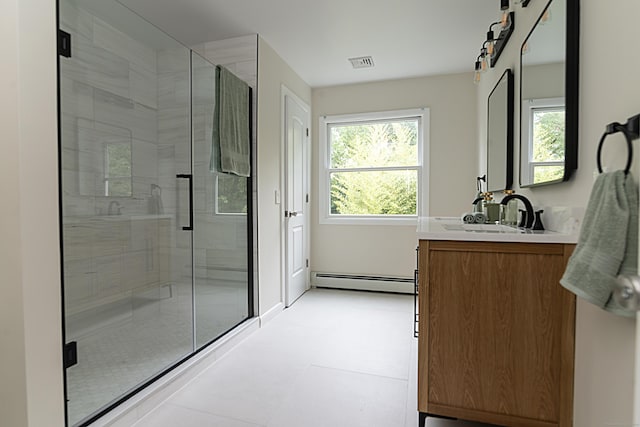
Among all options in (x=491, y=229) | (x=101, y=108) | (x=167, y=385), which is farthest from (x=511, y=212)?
(x=101, y=108)

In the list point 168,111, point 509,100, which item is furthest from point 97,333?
point 509,100

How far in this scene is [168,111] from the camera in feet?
7.72

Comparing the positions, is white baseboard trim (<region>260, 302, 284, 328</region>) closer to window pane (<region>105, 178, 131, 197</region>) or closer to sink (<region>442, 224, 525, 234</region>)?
window pane (<region>105, 178, 131, 197</region>)

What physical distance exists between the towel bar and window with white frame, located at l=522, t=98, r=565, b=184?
1.01 meters

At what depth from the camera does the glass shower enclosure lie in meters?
1.69

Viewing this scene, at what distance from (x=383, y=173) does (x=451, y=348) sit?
281 cm

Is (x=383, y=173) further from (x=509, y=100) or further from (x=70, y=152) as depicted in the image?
(x=70, y=152)

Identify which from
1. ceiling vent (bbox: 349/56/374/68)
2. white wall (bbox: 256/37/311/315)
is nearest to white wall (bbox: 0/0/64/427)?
white wall (bbox: 256/37/311/315)

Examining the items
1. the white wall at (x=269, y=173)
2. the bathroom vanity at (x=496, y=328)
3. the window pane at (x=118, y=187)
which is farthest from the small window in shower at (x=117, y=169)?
the bathroom vanity at (x=496, y=328)

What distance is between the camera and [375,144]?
4.03 meters

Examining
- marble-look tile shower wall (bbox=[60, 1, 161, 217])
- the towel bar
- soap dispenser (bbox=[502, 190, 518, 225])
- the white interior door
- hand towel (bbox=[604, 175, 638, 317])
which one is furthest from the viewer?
the white interior door

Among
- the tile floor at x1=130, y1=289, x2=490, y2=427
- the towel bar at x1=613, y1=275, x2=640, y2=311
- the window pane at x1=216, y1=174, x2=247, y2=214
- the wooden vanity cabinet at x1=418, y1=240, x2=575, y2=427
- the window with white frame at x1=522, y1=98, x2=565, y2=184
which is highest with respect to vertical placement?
the window with white frame at x1=522, y1=98, x2=565, y2=184

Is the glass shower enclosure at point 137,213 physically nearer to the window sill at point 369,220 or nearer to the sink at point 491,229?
the window sill at point 369,220

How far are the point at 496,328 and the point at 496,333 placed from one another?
21 millimetres
